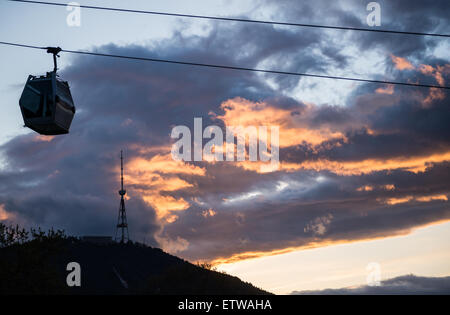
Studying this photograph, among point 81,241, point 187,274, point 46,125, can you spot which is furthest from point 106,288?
point 46,125

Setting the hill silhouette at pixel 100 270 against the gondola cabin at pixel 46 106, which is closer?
A: the gondola cabin at pixel 46 106

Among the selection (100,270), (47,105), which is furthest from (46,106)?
(100,270)

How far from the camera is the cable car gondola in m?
26.8

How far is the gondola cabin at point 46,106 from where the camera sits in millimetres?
26812

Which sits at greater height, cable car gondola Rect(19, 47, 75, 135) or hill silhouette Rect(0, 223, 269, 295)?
cable car gondola Rect(19, 47, 75, 135)

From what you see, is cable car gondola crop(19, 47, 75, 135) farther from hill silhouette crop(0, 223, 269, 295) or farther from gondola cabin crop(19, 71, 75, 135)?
hill silhouette crop(0, 223, 269, 295)

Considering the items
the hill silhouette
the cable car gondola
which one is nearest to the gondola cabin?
the cable car gondola

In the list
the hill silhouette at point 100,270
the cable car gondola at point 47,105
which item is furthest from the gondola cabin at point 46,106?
the hill silhouette at point 100,270

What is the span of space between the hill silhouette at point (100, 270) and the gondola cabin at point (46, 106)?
1107 inches

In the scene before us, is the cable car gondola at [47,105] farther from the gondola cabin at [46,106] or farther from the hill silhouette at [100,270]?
the hill silhouette at [100,270]

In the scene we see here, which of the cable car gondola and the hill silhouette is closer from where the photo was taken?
the cable car gondola

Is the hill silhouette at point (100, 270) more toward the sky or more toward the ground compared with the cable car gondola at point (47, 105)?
more toward the ground
